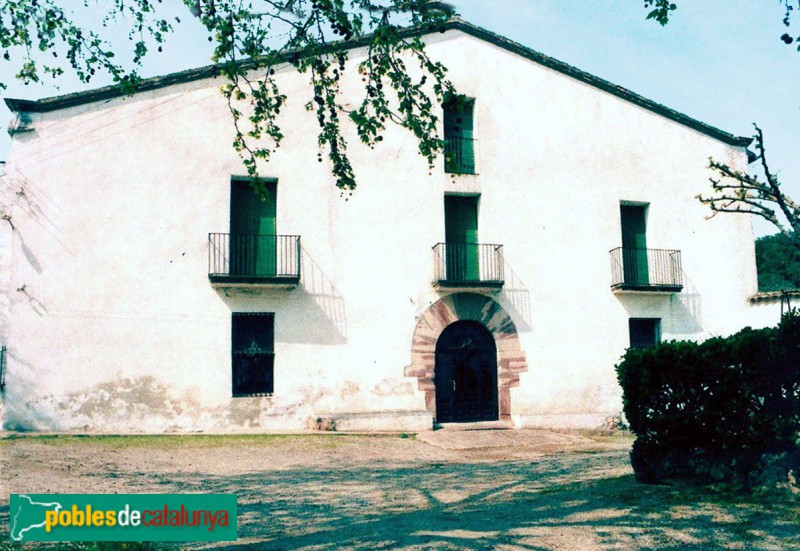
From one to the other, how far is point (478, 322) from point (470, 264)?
49.8 inches

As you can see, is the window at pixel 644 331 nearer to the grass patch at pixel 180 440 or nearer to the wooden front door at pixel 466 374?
the wooden front door at pixel 466 374

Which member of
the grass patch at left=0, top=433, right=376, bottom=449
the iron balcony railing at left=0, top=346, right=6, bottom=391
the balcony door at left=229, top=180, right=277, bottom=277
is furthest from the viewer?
the balcony door at left=229, top=180, right=277, bottom=277

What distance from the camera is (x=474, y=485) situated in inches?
295

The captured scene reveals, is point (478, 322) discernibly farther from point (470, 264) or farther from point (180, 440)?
point (180, 440)

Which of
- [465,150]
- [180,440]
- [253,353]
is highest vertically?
[465,150]

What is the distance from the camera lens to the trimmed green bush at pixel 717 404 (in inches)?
218

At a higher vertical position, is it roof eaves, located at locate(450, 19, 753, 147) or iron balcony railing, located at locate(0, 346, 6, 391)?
roof eaves, located at locate(450, 19, 753, 147)

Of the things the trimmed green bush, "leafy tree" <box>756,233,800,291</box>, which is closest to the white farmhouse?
the trimmed green bush

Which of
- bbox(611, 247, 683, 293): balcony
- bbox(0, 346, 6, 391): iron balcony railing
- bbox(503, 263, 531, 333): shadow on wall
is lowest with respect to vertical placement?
bbox(0, 346, 6, 391): iron balcony railing

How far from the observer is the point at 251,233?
14.0 m

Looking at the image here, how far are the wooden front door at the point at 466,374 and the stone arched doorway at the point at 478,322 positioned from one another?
0.16m

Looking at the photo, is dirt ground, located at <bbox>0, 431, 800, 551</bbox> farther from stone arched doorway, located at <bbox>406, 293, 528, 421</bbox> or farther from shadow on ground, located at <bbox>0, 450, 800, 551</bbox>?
stone arched doorway, located at <bbox>406, 293, 528, 421</bbox>

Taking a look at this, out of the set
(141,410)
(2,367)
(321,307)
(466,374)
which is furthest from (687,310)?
(2,367)

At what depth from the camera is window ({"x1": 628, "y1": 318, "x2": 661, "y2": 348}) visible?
16.0 meters
